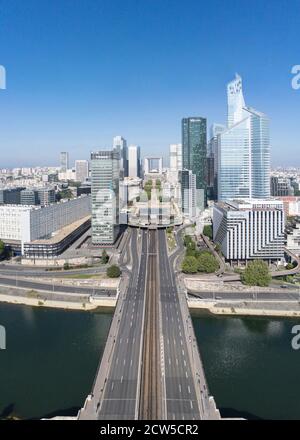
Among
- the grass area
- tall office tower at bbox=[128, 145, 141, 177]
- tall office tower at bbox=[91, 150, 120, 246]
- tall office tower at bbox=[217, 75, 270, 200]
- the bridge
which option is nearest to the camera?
the bridge

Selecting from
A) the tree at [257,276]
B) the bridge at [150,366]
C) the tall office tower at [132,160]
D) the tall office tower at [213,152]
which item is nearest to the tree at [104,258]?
the bridge at [150,366]

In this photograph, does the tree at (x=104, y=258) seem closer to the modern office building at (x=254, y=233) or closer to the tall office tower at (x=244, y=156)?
the modern office building at (x=254, y=233)

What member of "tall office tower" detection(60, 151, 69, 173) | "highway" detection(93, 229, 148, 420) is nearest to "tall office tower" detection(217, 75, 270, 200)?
"highway" detection(93, 229, 148, 420)

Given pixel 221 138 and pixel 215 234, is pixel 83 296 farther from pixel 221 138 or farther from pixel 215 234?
pixel 221 138

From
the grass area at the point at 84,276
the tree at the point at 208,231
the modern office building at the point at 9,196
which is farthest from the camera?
the modern office building at the point at 9,196

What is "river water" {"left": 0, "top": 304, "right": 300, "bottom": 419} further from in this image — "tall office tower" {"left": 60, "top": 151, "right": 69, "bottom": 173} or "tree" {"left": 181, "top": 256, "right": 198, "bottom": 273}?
"tall office tower" {"left": 60, "top": 151, "right": 69, "bottom": 173}

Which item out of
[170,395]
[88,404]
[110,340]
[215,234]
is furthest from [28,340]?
[215,234]

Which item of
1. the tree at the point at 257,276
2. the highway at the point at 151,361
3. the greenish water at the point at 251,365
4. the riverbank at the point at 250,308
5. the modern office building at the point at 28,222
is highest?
the modern office building at the point at 28,222
